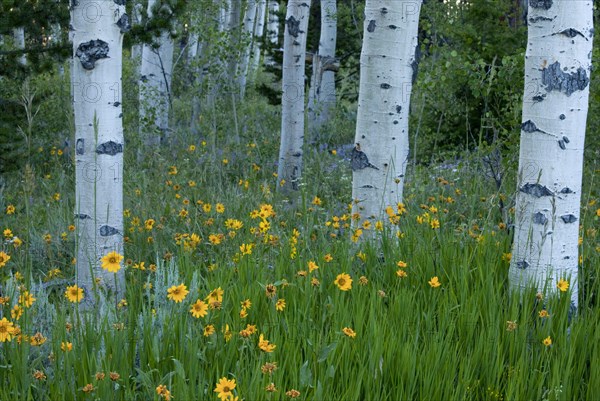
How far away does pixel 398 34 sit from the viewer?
184 inches

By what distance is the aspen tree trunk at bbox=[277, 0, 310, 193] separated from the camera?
26.7 ft

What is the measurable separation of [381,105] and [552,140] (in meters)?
1.45

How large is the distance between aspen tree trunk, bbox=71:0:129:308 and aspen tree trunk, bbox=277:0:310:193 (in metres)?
3.92

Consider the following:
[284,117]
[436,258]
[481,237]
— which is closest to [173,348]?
[436,258]

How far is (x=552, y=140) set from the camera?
352 cm

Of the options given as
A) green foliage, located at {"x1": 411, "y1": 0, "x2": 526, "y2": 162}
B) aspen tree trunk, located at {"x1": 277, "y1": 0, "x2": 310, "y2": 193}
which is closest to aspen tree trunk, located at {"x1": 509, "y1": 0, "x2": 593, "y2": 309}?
green foliage, located at {"x1": 411, "y1": 0, "x2": 526, "y2": 162}

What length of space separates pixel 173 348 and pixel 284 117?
5662 millimetres

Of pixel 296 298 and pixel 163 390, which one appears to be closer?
pixel 163 390

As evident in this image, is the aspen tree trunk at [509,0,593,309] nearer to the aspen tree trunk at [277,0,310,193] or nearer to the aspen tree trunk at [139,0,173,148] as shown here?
the aspen tree trunk at [277,0,310,193]

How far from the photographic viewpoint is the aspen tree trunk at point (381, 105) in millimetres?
4680

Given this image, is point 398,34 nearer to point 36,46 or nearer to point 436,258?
point 436,258

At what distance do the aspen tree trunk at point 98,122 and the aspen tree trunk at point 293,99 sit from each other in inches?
154

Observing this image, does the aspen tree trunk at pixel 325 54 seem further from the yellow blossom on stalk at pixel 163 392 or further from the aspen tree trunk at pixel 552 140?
the yellow blossom on stalk at pixel 163 392

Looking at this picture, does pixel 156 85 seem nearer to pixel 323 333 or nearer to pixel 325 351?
pixel 323 333
